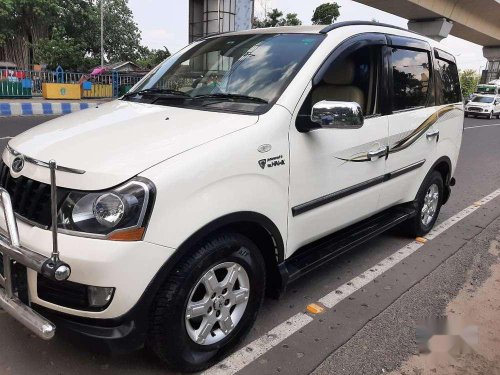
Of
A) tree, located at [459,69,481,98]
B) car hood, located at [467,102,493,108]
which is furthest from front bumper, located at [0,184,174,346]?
tree, located at [459,69,481,98]

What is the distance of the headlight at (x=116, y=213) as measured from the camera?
2051 millimetres

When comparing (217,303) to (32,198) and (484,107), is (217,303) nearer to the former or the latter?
(32,198)

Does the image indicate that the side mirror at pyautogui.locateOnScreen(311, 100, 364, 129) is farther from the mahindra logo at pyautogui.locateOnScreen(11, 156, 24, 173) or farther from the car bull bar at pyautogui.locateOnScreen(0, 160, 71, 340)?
the mahindra logo at pyautogui.locateOnScreen(11, 156, 24, 173)

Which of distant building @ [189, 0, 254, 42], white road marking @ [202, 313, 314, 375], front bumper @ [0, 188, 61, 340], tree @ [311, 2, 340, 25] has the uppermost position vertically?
tree @ [311, 2, 340, 25]

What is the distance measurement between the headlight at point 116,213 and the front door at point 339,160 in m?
1.02

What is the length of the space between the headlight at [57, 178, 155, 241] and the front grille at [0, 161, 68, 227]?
0.45 ft

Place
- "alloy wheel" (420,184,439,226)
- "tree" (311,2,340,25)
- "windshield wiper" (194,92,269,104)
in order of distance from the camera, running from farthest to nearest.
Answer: "tree" (311,2,340,25)
"alloy wheel" (420,184,439,226)
"windshield wiper" (194,92,269,104)

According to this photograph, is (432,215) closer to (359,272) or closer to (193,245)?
(359,272)

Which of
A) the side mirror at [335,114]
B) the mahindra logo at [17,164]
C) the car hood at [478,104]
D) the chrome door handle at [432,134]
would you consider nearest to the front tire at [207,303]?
the side mirror at [335,114]

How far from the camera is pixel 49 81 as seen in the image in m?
20.1

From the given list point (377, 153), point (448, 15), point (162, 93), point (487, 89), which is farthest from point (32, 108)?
point (487, 89)

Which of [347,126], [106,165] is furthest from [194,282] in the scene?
[347,126]

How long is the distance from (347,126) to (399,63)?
142 centimetres

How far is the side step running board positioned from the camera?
9.90 feet
